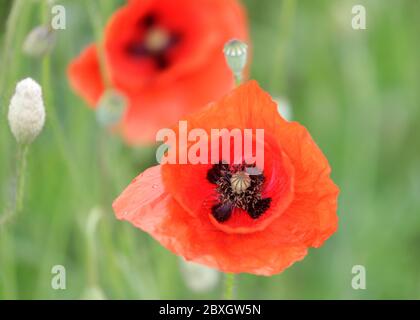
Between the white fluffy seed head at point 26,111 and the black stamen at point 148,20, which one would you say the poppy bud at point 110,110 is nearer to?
the white fluffy seed head at point 26,111

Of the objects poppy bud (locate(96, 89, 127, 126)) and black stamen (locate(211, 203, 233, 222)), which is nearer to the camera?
black stamen (locate(211, 203, 233, 222))

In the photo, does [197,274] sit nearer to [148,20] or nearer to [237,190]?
[237,190]

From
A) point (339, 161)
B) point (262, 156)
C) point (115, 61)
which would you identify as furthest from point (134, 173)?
point (262, 156)

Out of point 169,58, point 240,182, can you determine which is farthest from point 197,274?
point 169,58

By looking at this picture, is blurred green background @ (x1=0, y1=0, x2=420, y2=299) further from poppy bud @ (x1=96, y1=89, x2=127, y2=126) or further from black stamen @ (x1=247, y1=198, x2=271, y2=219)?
black stamen @ (x1=247, y1=198, x2=271, y2=219)

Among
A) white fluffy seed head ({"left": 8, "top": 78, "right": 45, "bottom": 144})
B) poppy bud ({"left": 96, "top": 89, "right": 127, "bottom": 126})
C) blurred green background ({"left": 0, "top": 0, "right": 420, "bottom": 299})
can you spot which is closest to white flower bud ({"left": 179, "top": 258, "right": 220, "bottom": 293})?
blurred green background ({"left": 0, "top": 0, "right": 420, "bottom": 299})

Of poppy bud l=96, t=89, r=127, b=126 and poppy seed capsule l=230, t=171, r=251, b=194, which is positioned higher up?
poppy bud l=96, t=89, r=127, b=126

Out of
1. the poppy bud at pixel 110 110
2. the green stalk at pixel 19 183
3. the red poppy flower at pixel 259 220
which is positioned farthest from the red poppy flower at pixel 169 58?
the red poppy flower at pixel 259 220
